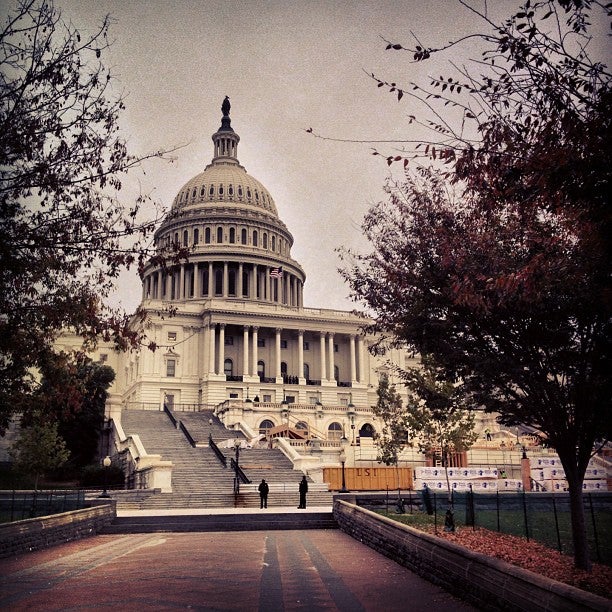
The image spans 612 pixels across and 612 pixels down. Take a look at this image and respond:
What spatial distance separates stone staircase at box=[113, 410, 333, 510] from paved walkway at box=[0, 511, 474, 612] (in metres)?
14.4

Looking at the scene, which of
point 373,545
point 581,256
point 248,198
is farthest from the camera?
point 248,198

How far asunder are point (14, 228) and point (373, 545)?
12.2 meters

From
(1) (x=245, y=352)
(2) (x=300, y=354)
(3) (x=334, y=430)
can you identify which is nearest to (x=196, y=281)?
(1) (x=245, y=352)

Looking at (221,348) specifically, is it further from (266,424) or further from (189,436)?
(189,436)

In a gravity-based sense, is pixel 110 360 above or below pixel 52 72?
above

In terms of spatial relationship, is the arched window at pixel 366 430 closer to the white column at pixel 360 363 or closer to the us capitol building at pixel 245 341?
the us capitol building at pixel 245 341

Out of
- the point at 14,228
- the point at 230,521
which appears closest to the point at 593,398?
the point at 14,228

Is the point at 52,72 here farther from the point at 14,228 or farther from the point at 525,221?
the point at 525,221

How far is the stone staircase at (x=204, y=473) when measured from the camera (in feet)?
112

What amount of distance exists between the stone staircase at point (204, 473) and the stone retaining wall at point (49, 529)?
9.83m

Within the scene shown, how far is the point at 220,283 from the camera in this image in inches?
3944

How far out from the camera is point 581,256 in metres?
9.39

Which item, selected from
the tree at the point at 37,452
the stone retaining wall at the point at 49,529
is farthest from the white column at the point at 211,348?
the stone retaining wall at the point at 49,529

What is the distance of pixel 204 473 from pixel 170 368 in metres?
42.2
